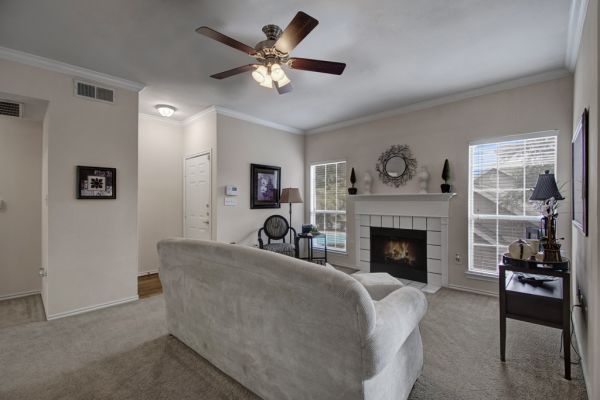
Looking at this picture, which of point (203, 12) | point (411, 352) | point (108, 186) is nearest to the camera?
point (411, 352)

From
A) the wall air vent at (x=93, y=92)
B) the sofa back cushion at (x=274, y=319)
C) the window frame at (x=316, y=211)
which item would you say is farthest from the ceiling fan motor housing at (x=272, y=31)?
the window frame at (x=316, y=211)

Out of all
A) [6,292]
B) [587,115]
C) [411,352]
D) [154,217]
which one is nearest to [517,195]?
[587,115]

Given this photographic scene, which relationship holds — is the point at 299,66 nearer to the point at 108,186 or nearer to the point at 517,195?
the point at 108,186

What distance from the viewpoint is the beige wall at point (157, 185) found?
4.51 meters

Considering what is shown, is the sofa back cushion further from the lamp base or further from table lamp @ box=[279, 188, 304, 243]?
table lamp @ box=[279, 188, 304, 243]

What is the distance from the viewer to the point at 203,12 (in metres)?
2.15

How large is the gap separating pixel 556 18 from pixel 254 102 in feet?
10.9

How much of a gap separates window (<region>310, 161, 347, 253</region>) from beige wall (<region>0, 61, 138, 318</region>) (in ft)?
10.6

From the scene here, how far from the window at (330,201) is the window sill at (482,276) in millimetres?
2034

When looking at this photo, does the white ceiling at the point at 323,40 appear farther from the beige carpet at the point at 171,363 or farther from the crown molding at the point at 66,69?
the beige carpet at the point at 171,363

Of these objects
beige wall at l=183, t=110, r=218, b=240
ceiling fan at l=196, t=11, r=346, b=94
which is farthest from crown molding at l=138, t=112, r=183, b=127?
ceiling fan at l=196, t=11, r=346, b=94

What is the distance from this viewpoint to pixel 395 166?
4.40 meters

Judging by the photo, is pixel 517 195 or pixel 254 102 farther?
pixel 254 102

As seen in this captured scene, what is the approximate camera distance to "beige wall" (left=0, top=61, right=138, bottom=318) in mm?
2855
